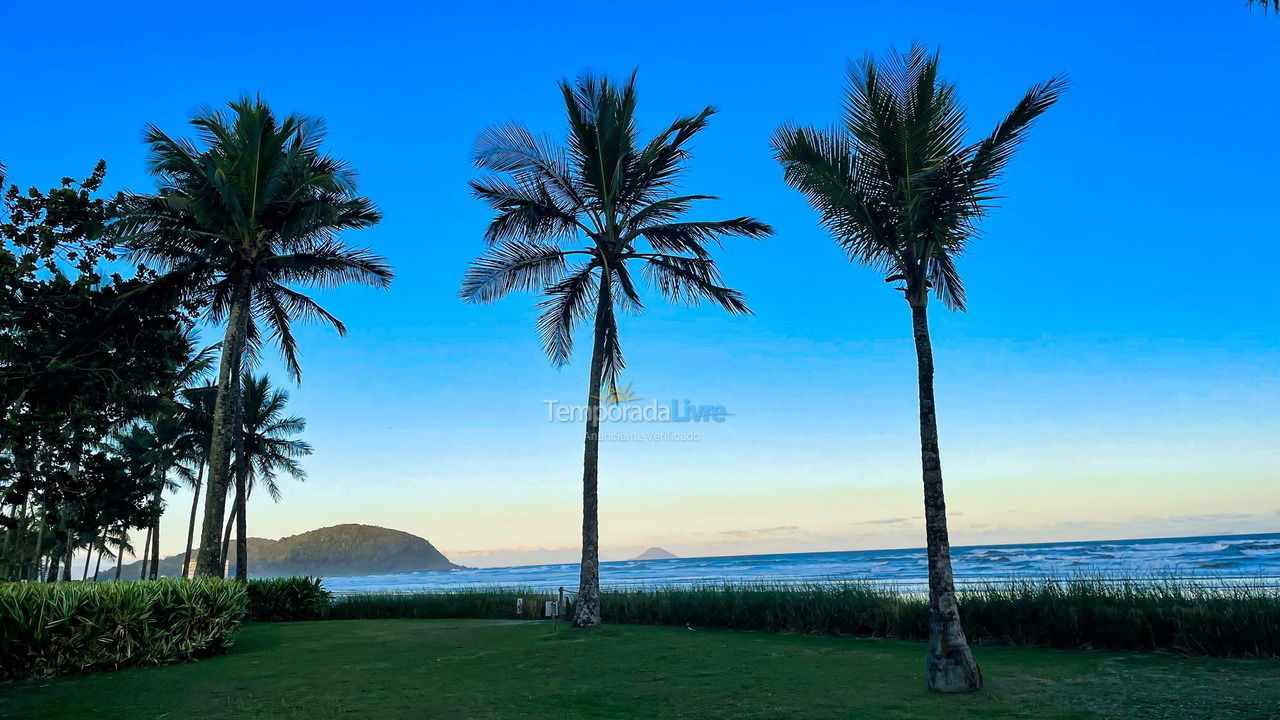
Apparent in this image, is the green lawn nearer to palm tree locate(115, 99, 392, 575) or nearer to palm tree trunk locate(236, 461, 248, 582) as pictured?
palm tree locate(115, 99, 392, 575)

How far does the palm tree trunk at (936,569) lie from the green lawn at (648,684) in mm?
277

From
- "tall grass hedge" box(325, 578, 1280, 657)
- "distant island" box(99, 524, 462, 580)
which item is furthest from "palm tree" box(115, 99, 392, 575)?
"distant island" box(99, 524, 462, 580)

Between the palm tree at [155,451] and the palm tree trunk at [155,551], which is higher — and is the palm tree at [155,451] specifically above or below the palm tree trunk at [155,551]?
above

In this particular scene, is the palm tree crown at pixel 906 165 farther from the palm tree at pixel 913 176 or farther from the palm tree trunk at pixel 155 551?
the palm tree trunk at pixel 155 551

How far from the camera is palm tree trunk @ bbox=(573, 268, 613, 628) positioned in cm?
1409

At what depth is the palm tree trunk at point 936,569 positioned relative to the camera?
723cm

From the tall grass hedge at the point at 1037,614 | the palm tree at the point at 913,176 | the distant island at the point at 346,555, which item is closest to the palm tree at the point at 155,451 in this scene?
the tall grass hedge at the point at 1037,614

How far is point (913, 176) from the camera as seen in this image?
8.31 metres

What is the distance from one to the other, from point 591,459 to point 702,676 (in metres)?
6.74

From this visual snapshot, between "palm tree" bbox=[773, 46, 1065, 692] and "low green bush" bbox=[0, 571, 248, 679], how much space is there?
9.93 m

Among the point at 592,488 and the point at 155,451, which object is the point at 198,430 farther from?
the point at 592,488

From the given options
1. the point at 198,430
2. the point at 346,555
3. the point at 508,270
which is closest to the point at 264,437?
the point at 198,430

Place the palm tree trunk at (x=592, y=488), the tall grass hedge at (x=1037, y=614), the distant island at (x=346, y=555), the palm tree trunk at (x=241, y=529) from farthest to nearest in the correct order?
the distant island at (x=346, y=555) < the palm tree trunk at (x=241, y=529) < the palm tree trunk at (x=592, y=488) < the tall grass hedge at (x=1037, y=614)

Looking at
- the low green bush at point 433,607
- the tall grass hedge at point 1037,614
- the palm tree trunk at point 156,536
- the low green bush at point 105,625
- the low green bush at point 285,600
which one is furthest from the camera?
the palm tree trunk at point 156,536
